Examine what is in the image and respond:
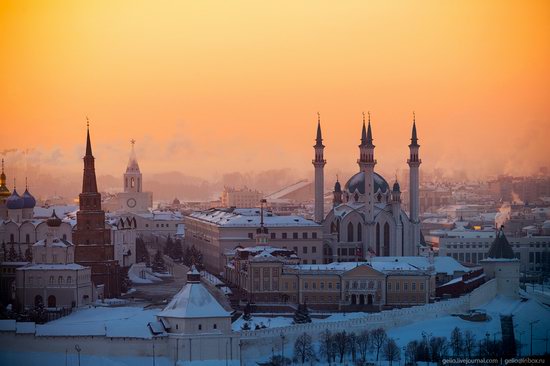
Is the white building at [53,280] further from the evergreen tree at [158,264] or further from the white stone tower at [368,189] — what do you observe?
the white stone tower at [368,189]

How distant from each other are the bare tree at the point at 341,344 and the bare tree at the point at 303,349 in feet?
2.55

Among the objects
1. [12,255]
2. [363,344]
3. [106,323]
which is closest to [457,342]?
[363,344]

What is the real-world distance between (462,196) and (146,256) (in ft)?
178

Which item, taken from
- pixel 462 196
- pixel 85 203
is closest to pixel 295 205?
pixel 462 196

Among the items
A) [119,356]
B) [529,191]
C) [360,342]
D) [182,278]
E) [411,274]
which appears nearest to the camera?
[119,356]

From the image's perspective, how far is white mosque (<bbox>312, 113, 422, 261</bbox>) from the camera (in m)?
62.7

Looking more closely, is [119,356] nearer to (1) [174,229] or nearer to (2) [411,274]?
(2) [411,274]

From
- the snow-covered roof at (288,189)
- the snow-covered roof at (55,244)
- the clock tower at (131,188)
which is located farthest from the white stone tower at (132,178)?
the snow-covered roof at (288,189)

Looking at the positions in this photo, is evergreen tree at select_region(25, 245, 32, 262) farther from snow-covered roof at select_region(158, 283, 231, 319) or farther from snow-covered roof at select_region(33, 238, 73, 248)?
snow-covered roof at select_region(158, 283, 231, 319)

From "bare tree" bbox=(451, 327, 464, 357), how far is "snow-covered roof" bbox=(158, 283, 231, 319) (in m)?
7.25

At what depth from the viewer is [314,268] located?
5412cm

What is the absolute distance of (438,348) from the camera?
45469 mm

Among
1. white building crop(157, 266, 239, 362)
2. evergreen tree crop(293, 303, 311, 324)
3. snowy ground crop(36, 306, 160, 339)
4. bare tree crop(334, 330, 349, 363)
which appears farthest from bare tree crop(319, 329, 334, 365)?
snowy ground crop(36, 306, 160, 339)

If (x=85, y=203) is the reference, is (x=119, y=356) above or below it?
below
